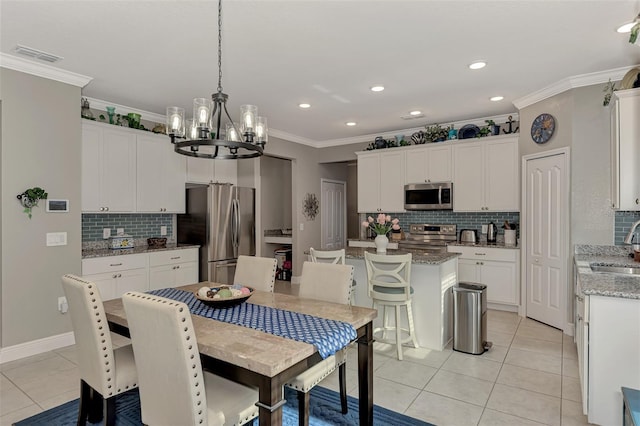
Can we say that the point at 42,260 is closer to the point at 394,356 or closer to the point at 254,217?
the point at 254,217

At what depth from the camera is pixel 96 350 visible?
192 centimetres

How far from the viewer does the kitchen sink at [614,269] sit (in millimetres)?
3078

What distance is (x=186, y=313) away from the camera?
1456 mm

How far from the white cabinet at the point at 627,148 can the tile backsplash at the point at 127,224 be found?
523 centimetres

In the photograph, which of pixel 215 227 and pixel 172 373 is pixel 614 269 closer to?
pixel 172 373

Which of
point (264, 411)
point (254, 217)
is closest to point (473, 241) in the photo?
point (254, 217)

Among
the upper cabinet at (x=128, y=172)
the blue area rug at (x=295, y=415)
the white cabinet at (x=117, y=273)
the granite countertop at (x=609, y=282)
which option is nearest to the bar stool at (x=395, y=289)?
the blue area rug at (x=295, y=415)

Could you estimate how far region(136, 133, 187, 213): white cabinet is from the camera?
180 inches

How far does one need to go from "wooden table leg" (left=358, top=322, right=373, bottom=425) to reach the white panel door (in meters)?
3.00

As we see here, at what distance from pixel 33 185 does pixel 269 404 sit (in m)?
3.29

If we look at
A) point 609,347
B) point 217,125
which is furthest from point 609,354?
point 217,125

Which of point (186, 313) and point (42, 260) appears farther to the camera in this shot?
point (42, 260)

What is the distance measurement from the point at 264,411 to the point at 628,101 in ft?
11.9

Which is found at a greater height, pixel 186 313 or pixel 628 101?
pixel 628 101
